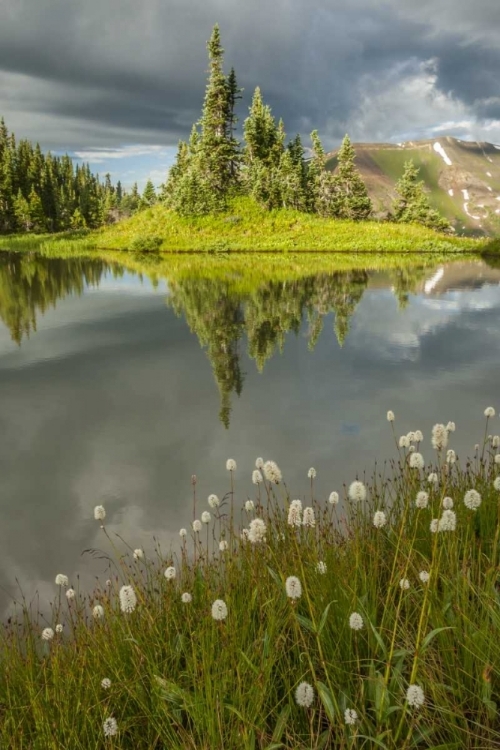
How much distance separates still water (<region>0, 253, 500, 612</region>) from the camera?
270 inches

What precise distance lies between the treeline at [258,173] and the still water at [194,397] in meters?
34.7

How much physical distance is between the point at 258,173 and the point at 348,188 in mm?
15046

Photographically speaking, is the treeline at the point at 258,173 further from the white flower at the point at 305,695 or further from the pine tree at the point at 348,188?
the white flower at the point at 305,695

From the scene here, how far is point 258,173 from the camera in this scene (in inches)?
2195

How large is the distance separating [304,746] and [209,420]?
7.20 meters

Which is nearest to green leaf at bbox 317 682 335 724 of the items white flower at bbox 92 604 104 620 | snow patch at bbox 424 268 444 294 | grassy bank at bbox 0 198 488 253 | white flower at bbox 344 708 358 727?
white flower at bbox 344 708 358 727

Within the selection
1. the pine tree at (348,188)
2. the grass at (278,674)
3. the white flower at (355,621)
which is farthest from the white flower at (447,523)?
the pine tree at (348,188)

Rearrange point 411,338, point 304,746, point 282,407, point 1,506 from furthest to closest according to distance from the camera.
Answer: point 411,338, point 282,407, point 1,506, point 304,746

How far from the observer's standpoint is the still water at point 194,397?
6.85 metres

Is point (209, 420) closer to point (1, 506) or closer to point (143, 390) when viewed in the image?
point (143, 390)

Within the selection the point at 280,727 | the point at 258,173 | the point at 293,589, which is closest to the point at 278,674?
the point at 280,727

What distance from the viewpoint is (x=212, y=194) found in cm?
5528

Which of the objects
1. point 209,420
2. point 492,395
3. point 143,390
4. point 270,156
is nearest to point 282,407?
point 209,420

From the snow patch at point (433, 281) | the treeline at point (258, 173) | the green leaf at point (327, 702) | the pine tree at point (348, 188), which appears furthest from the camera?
the pine tree at point (348, 188)
